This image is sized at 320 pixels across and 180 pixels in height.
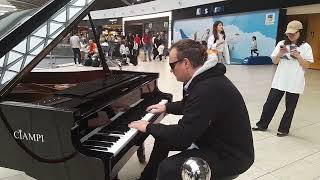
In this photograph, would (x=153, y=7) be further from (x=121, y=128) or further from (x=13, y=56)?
(x=13, y=56)

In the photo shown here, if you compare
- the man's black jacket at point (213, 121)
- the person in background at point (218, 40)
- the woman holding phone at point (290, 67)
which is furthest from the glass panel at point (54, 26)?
the person in background at point (218, 40)

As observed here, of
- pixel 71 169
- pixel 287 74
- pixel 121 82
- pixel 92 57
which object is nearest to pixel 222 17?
pixel 92 57

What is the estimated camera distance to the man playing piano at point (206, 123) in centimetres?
159

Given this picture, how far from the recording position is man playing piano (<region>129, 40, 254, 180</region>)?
1587mm

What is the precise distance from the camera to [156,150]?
2.25m

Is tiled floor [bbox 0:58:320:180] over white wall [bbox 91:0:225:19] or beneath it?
beneath

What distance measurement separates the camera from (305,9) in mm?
12742

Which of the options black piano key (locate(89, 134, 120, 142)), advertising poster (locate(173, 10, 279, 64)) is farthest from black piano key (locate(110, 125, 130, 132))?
advertising poster (locate(173, 10, 279, 64))

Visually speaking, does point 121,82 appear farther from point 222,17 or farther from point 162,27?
point 162,27

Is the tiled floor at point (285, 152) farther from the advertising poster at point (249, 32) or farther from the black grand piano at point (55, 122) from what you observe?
the advertising poster at point (249, 32)

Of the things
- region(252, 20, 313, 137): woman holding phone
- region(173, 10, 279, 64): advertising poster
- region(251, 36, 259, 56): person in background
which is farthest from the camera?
region(251, 36, 259, 56): person in background

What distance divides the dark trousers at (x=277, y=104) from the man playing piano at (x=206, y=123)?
246 cm

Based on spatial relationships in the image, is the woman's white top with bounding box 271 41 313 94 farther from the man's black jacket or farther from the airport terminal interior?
the man's black jacket

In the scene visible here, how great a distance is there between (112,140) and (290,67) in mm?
2937
